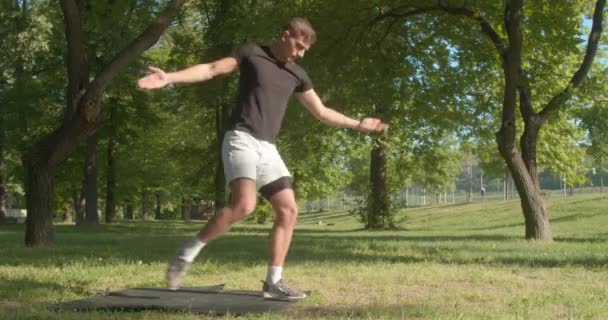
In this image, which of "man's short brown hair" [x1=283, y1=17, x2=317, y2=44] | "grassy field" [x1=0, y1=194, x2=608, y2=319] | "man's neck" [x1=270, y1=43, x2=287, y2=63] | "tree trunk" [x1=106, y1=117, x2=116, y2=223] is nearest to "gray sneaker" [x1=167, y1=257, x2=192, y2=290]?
"grassy field" [x1=0, y1=194, x2=608, y2=319]

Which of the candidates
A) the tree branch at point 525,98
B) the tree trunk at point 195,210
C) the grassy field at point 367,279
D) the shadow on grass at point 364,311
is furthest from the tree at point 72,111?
the tree trunk at point 195,210

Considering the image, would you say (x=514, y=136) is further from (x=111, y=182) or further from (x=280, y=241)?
(x=111, y=182)

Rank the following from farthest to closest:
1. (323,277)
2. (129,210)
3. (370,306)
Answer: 1. (129,210)
2. (323,277)
3. (370,306)

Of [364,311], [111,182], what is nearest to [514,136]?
[364,311]

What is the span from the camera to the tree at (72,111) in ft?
37.9

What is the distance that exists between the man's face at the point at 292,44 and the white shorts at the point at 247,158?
2.41ft

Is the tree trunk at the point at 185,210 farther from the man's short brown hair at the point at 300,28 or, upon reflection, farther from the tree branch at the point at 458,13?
the man's short brown hair at the point at 300,28

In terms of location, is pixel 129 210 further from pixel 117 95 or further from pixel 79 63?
pixel 79 63

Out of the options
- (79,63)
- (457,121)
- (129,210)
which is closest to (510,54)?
(457,121)

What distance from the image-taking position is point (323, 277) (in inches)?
311

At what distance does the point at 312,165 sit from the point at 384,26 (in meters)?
23.3

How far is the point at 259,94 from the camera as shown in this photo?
539 centimetres

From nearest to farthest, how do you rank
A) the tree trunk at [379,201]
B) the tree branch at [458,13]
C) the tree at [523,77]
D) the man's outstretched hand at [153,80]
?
1. the man's outstretched hand at [153,80]
2. the tree at [523,77]
3. the tree branch at [458,13]
4. the tree trunk at [379,201]

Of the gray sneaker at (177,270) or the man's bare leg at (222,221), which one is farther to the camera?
the gray sneaker at (177,270)
